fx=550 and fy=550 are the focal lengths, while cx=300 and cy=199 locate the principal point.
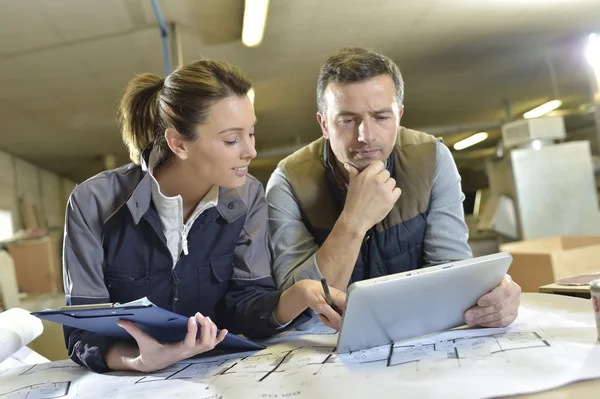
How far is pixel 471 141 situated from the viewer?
9484mm

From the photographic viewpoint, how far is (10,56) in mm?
4273

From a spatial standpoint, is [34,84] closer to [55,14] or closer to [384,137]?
[55,14]

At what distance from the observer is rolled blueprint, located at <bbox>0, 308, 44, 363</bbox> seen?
3.91 ft

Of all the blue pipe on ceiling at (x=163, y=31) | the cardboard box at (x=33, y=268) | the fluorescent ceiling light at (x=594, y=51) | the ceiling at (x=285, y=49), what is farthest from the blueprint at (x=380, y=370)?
the cardboard box at (x=33, y=268)

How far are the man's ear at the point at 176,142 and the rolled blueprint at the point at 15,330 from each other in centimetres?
53

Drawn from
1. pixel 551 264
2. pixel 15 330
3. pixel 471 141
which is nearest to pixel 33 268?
pixel 15 330

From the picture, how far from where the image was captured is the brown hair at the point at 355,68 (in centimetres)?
143

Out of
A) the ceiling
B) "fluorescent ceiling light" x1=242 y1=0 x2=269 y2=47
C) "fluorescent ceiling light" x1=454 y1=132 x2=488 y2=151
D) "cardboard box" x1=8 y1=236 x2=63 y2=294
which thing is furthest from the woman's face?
"fluorescent ceiling light" x1=454 y1=132 x2=488 y2=151

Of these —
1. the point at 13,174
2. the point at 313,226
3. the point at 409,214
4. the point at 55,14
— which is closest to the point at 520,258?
the point at 409,214

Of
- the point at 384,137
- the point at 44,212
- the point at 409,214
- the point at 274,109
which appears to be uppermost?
the point at 274,109

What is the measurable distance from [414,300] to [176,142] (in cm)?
71

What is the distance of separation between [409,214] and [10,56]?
12.9 feet

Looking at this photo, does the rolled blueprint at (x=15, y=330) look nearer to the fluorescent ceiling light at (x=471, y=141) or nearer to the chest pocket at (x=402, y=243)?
the chest pocket at (x=402, y=243)

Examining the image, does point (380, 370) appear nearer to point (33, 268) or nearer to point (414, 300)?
point (414, 300)
